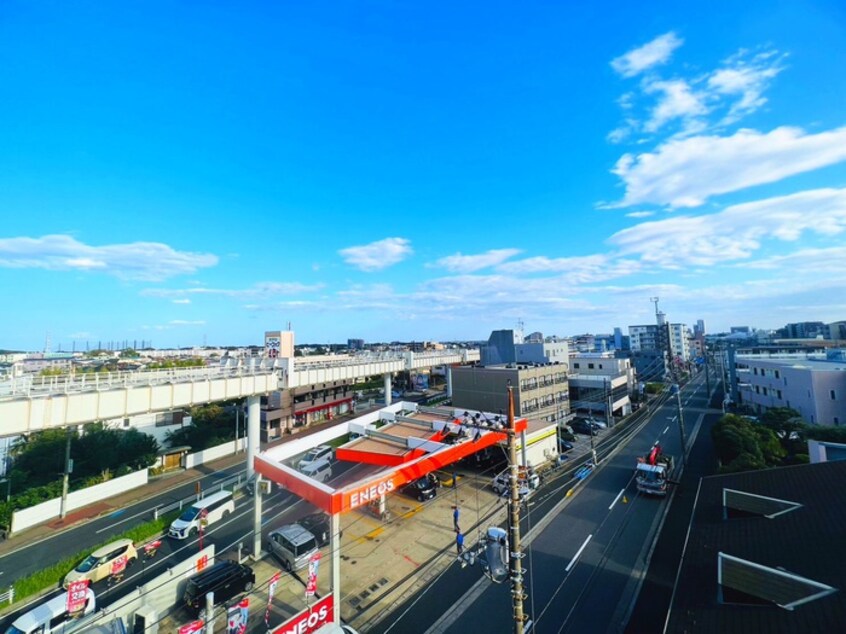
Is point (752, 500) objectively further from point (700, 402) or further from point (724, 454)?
point (700, 402)

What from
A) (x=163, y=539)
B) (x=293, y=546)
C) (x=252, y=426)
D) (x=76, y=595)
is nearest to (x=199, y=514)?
(x=163, y=539)

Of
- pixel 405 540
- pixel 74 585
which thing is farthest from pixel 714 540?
pixel 74 585

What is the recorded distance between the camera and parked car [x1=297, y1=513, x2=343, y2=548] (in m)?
17.7

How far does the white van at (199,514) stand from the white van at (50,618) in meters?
5.45

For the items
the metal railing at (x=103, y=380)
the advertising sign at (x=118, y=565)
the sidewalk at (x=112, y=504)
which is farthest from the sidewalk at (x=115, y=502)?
the metal railing at (x=103, y=380)

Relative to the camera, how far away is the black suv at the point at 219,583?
13.1 meters

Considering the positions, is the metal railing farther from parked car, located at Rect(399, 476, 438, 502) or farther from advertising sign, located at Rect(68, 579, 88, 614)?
parked car, located at Rect(399, 476, 438, 502)

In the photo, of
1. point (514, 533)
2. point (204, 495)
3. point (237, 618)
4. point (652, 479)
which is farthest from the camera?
point (204, 495)

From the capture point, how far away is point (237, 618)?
10.7 m

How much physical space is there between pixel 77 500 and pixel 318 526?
1802 cm

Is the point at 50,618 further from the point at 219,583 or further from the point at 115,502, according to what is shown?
the point at 115,502

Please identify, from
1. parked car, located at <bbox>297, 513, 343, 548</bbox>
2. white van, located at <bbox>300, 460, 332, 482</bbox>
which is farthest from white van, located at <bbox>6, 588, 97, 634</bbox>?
white van, located at <bbox>300, 460, 332, 482</bbox>

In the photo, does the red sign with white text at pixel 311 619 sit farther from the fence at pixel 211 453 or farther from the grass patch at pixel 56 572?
the fence at pixel 211 453

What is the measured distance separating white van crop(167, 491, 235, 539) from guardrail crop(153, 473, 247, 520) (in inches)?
105
